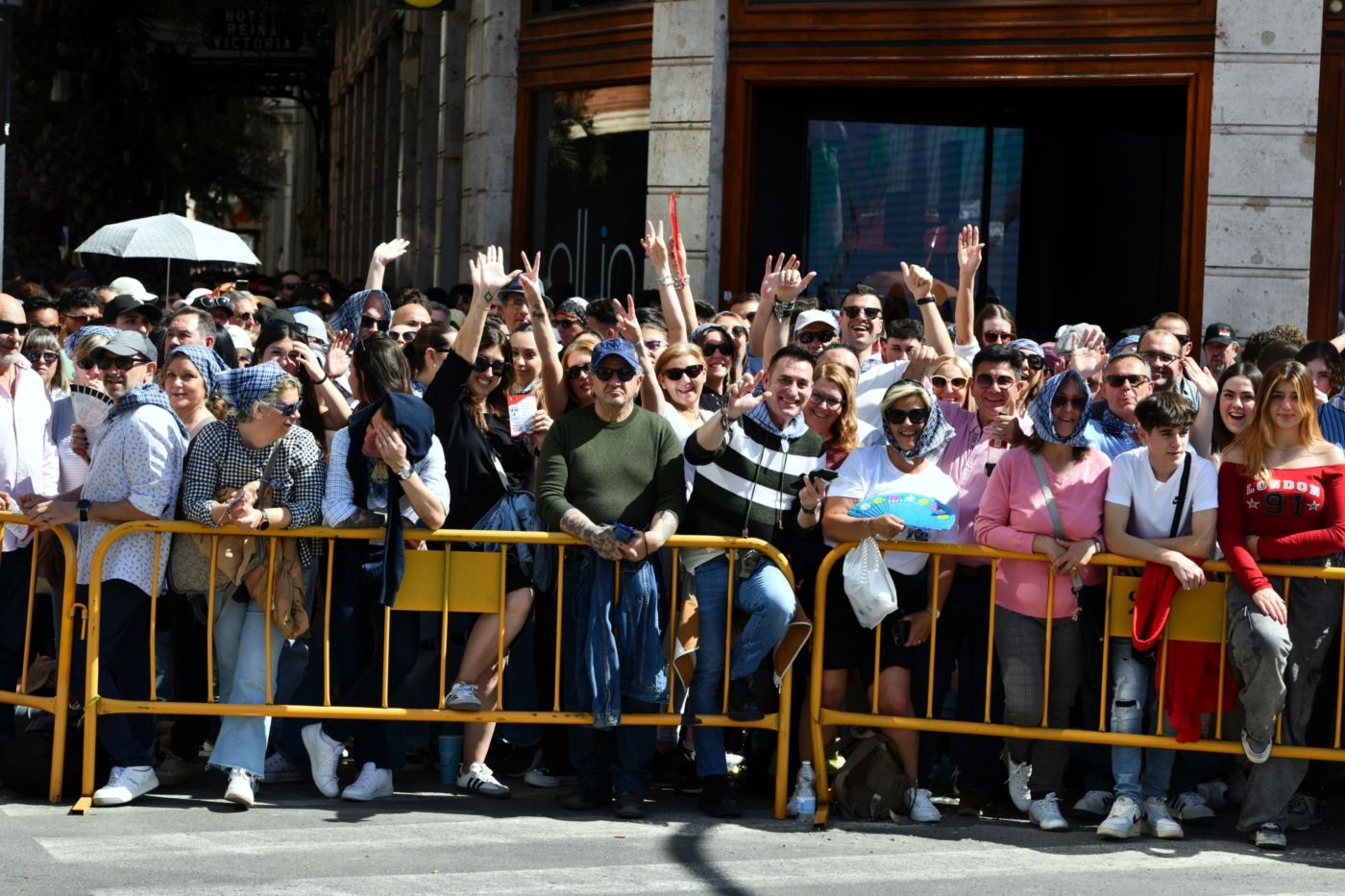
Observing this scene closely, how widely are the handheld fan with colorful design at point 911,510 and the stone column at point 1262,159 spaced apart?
6.77m

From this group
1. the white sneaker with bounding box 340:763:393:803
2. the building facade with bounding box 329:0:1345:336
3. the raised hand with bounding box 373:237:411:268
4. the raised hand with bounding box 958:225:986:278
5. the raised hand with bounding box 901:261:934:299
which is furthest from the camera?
the building facade with bounding box 329:0:1345:336

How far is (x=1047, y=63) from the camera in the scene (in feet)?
46.5

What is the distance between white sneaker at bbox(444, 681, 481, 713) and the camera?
7.73 m

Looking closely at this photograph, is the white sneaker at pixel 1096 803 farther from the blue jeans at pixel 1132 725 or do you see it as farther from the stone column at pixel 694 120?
the stone column at pixel 694 120

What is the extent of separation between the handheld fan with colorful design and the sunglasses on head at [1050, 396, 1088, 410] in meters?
0.63

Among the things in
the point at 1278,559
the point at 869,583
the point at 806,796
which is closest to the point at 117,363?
the point at 869,583

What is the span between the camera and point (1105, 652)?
773 cm

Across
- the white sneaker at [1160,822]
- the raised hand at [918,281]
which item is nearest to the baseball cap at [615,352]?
the raised hand at [918,281]

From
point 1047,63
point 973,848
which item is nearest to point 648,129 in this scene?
point 1047,63

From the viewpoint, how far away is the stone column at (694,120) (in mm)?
14828

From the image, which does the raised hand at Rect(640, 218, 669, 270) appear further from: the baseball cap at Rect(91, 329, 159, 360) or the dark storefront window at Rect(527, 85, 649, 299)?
the dark storefront window at Rect(527, 85, 649, 299)

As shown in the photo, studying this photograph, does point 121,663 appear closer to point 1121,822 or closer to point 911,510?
point 911,510

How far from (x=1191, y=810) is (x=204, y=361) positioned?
4.50 metres

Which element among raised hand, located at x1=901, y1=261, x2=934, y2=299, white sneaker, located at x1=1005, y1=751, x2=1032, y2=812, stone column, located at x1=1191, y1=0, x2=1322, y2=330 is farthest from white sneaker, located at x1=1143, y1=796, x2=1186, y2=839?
stone column, located at x1=1191, y1=0, x2=1322, y2=330
